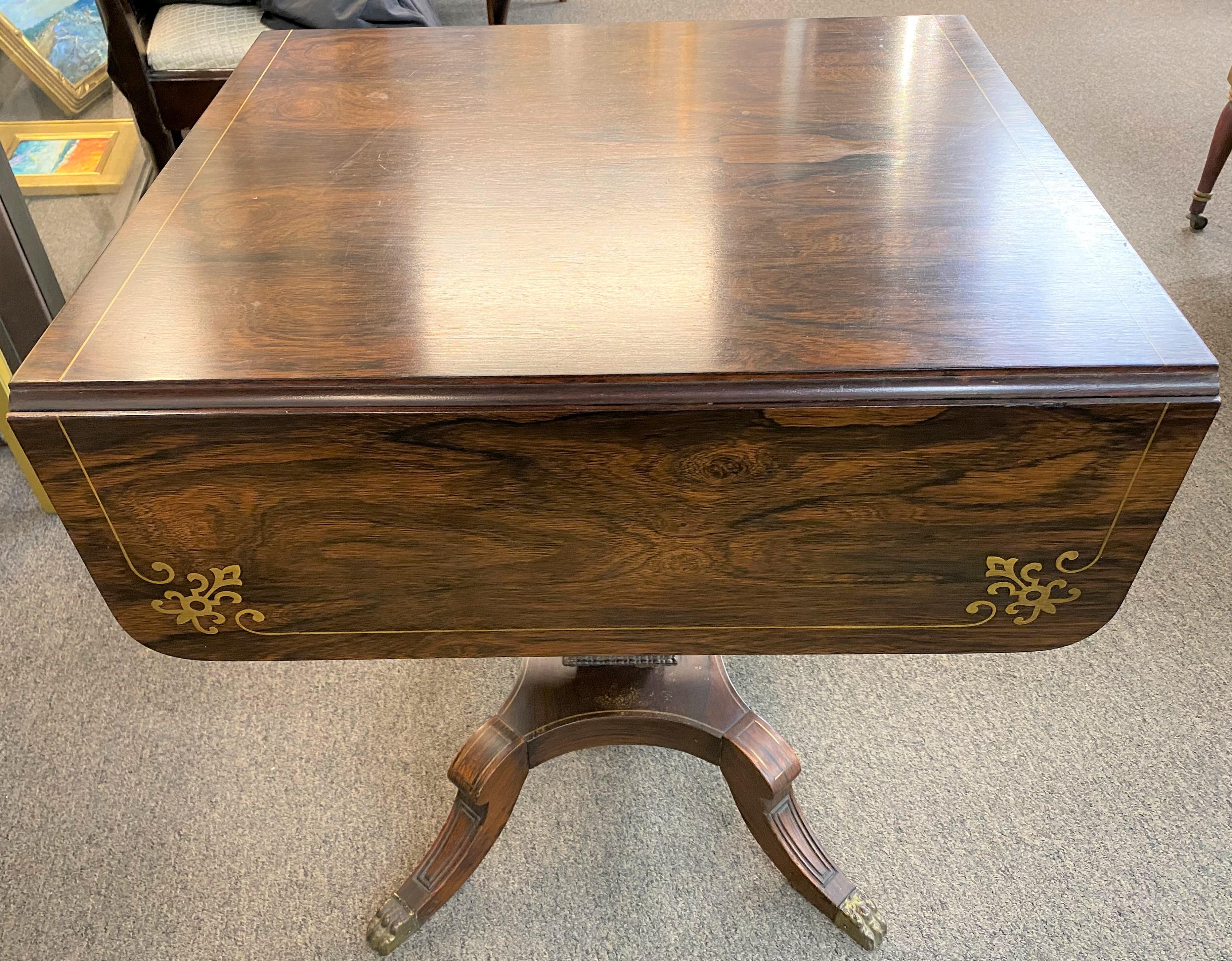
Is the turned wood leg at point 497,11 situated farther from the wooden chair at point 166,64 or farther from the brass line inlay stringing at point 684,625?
the brass line inlay stringing at point 684,625

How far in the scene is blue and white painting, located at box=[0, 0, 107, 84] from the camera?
1.71 metres

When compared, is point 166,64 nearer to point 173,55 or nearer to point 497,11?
point 173,55

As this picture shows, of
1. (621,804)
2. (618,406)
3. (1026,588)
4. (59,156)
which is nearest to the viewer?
(618,406)

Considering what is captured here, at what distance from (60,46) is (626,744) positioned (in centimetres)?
167

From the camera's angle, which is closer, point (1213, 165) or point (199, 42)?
point (199, 42)

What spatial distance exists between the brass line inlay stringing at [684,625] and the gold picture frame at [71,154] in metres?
1.15

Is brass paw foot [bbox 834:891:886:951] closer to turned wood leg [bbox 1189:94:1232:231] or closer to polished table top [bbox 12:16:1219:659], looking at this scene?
polished table top [bbox 12:16:1219:659]

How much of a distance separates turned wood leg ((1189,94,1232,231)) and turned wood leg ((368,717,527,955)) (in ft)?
6.36

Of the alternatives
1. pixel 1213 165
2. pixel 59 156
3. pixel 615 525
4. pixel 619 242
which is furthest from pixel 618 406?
pixel 1213 165

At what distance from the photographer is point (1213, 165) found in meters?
2.11

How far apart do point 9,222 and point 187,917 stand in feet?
3.48

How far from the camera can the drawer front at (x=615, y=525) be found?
27.3 inches

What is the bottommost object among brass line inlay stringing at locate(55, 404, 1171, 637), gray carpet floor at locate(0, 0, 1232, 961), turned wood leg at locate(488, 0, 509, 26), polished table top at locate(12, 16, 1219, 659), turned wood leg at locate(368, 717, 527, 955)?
gray carpet floor at locate(0, 0, 1232, 961)

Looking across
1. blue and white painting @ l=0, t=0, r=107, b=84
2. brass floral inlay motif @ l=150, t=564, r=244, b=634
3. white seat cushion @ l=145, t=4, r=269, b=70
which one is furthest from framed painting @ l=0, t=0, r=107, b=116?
brass floral inlay motif @ l=150, t=564, r=244, b=634
